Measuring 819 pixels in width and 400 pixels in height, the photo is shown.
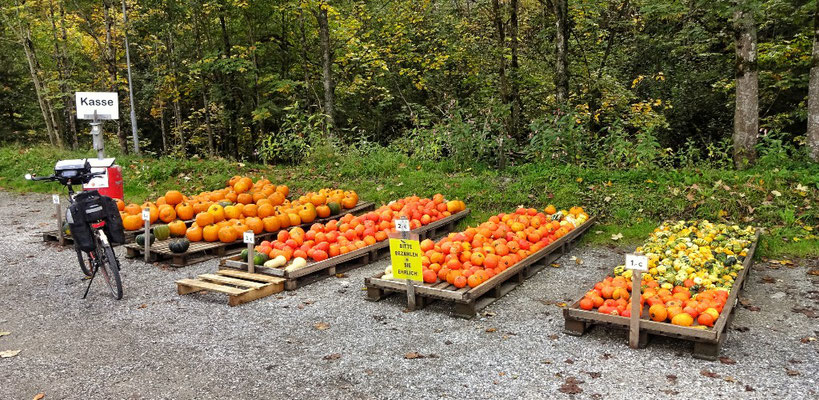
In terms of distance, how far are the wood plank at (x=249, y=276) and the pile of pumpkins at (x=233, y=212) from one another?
44.5 inches

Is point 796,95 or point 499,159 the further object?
point 796,95

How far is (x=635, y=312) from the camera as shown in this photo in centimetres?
435

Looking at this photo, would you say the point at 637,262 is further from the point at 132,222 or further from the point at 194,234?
the point at 132,222

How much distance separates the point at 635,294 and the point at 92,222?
567 centimetres

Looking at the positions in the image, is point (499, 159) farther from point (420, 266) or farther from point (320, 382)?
point (320, 382)

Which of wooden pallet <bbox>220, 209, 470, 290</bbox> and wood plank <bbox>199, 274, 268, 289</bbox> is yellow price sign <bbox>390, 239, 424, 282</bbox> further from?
wood plank <bbox>199, 274, 268, 289</bbox>

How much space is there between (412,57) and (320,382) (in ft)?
45.4

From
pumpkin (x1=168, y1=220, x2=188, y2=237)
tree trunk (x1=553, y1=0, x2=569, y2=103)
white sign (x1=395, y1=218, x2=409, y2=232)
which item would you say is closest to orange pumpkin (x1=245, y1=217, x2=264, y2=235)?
pumpkin (x1=168, y1=220, x2=188, y2=237)

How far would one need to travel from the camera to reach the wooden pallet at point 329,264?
6312 millimetres

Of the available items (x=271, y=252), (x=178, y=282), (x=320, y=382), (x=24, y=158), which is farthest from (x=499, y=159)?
(x=24, y=158)

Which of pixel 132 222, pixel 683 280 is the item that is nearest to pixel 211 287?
pixel 132 222

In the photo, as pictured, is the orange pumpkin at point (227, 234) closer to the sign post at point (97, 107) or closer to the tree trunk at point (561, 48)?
the sign post at point (97, 107)

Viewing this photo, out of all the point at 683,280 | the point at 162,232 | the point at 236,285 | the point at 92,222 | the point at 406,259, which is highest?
the point at 92,222

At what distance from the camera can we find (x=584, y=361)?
4.20 m
